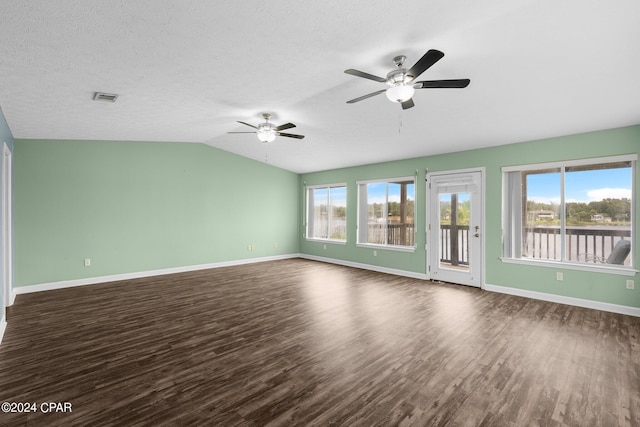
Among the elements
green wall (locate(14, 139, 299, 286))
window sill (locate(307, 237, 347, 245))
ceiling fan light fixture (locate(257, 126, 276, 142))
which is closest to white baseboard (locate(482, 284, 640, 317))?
window sill (locate(307, 237, 347, 245))

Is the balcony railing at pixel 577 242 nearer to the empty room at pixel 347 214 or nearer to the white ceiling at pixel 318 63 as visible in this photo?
the empty room at pixel 347 214


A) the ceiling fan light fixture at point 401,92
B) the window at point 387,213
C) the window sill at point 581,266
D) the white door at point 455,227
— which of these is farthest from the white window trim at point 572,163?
the ceiling fan light fixture at point 401,92

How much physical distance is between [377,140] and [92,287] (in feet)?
18.8

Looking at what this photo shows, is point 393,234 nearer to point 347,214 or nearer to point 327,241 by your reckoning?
point 347,214

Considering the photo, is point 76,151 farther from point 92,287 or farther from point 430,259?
point 430,259

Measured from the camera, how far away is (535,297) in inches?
182

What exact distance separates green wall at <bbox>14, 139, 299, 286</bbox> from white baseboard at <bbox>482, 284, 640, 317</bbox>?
17.8ft

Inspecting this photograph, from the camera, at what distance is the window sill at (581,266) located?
12.9 feet

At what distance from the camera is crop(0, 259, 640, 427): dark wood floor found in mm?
1981

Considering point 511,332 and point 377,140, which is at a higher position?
point 377,140

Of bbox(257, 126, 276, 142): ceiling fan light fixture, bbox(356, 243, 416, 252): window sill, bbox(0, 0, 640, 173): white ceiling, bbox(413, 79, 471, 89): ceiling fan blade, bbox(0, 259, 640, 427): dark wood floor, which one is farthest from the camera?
bbox(356, 243, 416, 252): window sill

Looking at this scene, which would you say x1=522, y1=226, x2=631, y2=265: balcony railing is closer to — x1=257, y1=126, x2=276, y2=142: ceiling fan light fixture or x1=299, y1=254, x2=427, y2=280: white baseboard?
x1=299, y1=254, x2=427, y2=280: white baseboard

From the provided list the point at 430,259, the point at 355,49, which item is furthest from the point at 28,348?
the point at 430,259

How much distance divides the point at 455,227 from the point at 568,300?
Answer: 1952mm
